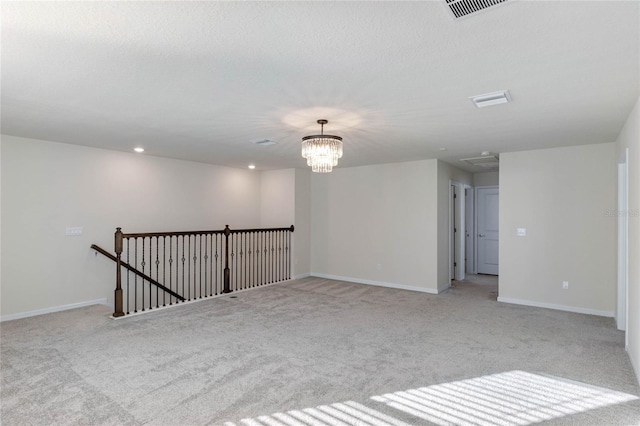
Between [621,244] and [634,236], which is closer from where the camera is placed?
[634,236]

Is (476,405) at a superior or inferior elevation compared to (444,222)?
inferior

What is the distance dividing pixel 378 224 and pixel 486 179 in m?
3.19

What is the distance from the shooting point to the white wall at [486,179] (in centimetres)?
828

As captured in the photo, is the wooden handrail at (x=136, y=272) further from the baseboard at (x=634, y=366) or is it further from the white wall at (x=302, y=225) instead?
the baseboard at (x=634, y=366)

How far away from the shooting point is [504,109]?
11.0 ft

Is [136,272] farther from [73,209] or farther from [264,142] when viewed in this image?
[264,142]

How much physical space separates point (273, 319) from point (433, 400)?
8.24ft

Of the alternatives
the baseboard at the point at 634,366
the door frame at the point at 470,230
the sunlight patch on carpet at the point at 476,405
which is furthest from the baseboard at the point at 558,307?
the door frame at the point at 470,230

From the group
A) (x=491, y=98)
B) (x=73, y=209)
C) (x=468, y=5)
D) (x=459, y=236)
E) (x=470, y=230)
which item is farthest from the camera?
(x=470, y=230)

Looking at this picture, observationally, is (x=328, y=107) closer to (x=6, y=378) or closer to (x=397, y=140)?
(x=397, y=140)

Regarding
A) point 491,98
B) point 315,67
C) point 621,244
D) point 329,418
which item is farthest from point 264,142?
point 621,244

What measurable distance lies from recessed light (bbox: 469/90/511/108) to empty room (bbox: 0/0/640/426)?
0.03 metres

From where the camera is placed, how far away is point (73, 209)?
5281 millimetres

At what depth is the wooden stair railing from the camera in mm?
5696
